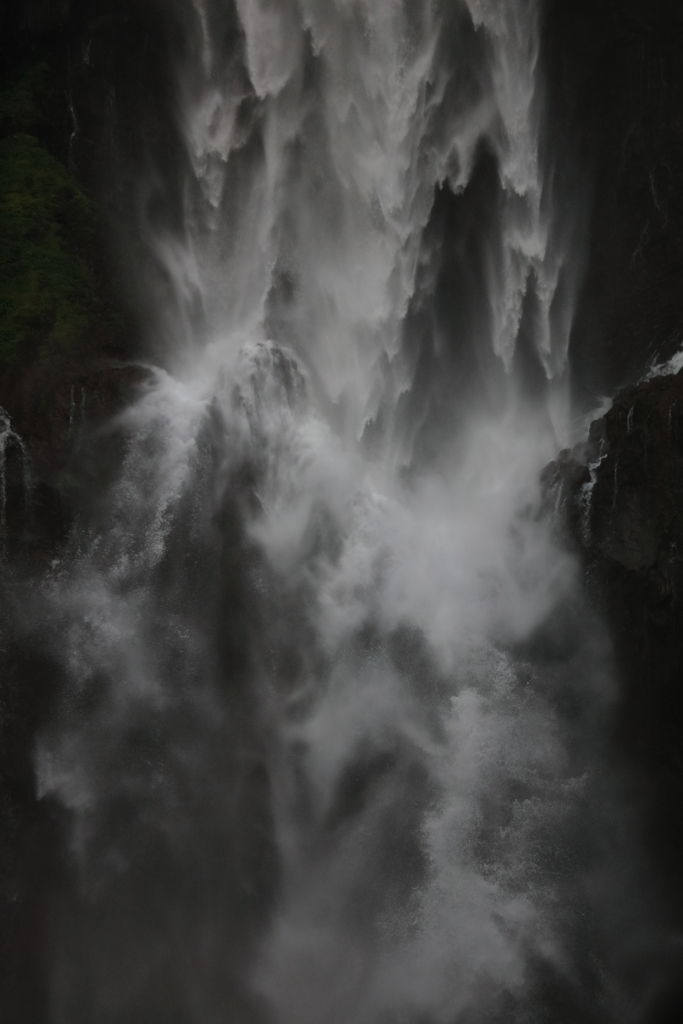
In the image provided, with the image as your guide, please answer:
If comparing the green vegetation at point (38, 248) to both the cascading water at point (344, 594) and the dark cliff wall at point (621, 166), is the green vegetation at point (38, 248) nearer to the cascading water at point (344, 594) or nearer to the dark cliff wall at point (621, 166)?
the cascading water at point (344, 594)

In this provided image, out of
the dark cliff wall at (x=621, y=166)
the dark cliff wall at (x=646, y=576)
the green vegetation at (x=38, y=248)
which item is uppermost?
the green vegetation at (x=38, y=248)

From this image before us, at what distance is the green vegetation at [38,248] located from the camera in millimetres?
17750

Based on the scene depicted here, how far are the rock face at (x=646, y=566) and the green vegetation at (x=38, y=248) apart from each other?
1005 centimetres

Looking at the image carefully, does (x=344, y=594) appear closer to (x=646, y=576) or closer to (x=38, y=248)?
(x=646, y=576)

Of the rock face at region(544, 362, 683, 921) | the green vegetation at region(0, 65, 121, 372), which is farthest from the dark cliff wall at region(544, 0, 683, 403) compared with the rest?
the green vegetation at region(0, 65, 121, 372)

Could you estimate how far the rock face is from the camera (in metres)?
14.9

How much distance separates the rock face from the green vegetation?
10.0 metres

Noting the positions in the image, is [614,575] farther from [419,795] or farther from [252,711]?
[252,711]

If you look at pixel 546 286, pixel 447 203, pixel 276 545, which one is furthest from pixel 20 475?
pixel 546 286

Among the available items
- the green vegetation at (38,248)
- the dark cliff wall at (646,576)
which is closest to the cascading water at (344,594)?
the dark cliff wall at (646,576)

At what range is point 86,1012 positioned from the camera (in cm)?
1384

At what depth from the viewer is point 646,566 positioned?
611 inches

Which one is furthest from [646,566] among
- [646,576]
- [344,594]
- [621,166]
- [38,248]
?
[38,248]

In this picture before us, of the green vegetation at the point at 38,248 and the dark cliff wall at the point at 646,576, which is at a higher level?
the green vegetation at the point at 38,248
